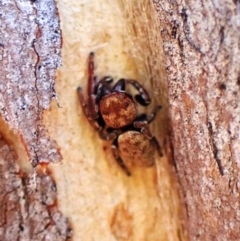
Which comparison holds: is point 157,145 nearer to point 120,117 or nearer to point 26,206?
point 120,117

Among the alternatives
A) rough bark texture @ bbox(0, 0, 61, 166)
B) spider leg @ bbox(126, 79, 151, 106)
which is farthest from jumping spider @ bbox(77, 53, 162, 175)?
rough bark texture @ bbox(0, 0, 61, 166)

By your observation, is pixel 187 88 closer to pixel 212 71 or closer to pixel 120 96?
pixel 212 71

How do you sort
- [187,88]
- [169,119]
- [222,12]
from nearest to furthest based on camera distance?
1. [222,12]
2. [187,88]
3. [169,119]

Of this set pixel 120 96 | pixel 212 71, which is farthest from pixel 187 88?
pixel 120 96

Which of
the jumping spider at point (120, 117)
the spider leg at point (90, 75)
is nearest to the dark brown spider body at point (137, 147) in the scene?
the jumping spider at point (120, 117)

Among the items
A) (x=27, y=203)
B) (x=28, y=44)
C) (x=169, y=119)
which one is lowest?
(x=27, y=203)

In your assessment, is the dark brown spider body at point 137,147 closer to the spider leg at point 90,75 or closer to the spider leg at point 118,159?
the spider leg at point 118,159
